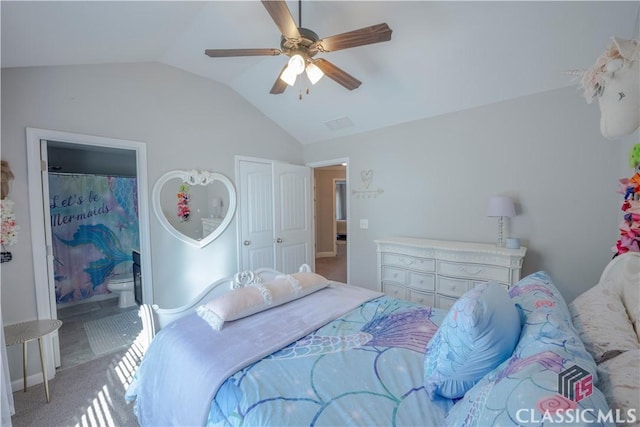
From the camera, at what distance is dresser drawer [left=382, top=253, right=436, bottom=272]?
2600 mm

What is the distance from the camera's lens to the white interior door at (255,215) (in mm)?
3403

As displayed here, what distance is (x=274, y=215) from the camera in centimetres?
370

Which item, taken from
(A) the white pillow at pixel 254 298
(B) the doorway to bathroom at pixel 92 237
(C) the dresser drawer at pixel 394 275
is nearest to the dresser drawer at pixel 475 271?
(C) the dresser drawer at pixel 394 275

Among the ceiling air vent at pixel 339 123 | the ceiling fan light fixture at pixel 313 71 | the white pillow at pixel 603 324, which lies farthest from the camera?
the ceiling air vent at pixel 339 123

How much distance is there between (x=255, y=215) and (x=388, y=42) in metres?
2.41

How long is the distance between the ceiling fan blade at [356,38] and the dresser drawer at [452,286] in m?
2.05

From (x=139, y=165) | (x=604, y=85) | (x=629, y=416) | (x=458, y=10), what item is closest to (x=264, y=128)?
(x=139, y=165)

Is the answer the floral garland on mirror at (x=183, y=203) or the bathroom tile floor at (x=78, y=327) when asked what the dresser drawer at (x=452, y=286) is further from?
the bathroom tile floor at (x=78, y=327)

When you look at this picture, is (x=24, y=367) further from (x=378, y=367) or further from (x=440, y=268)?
(x=440, y=268)

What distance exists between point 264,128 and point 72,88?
1.96 m

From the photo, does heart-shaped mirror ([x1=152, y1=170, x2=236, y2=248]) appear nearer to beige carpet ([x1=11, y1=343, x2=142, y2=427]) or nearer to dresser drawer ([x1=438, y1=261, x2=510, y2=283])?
beige carpet ([x1=11, y1=343, x2=142, y2=427])

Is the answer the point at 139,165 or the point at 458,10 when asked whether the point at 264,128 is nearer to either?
the point at 139,165

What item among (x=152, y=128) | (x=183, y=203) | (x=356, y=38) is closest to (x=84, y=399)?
(x=183, y=203)

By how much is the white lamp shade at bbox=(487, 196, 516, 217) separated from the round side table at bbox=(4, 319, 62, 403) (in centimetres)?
368
